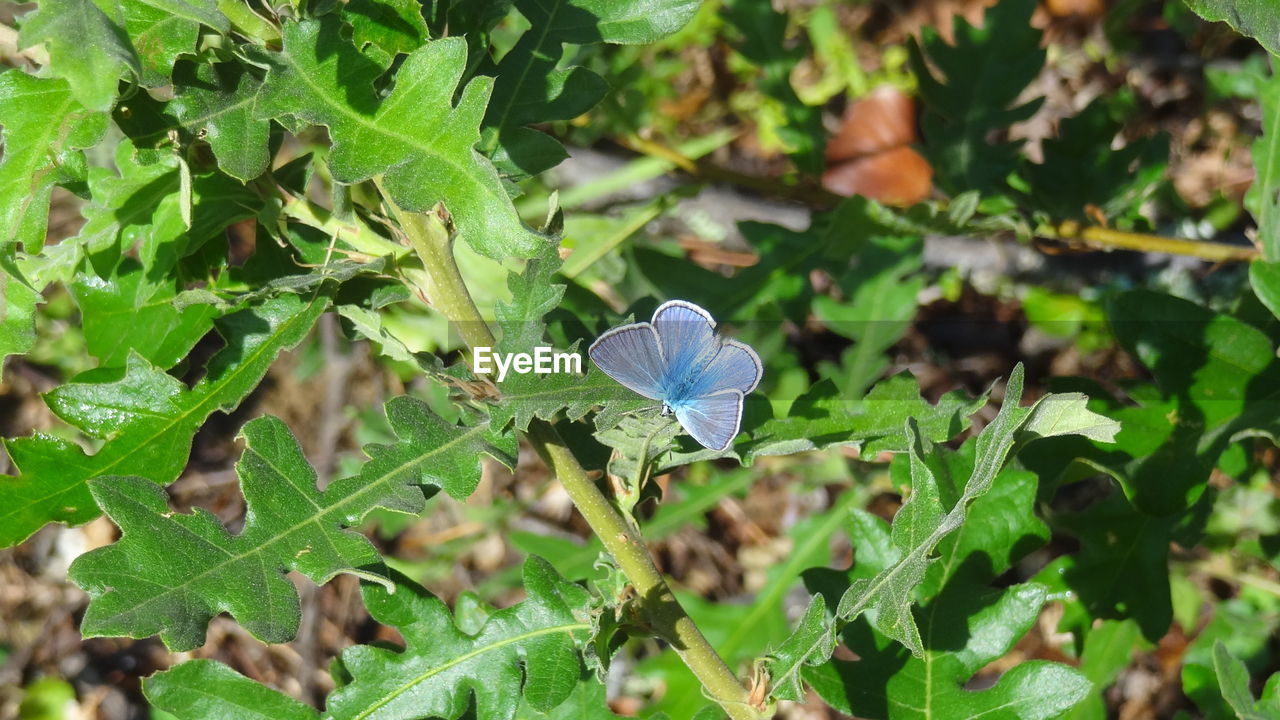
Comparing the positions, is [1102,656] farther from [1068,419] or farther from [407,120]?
[407,120]

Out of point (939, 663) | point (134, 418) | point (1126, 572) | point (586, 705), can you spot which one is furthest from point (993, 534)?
point (134, 418)

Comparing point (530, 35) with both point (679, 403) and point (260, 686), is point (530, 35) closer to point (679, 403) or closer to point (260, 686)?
point (679, 403)

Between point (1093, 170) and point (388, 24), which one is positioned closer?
point (388, 24)

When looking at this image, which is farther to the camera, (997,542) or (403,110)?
(997,542)

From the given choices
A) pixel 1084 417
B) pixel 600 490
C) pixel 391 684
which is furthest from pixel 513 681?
pixel 1084 417

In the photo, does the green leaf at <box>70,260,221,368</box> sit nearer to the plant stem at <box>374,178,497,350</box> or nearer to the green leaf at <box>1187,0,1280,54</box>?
the plant stem at <box>374,178,497,350</box>

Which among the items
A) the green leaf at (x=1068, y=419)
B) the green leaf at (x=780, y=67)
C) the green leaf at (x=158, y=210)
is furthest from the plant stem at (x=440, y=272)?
the green leaf at (x=780, y=67)

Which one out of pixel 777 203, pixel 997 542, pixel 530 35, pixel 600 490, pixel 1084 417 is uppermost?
pixel 530 35

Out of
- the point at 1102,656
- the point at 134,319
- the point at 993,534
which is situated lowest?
the point at 1102,656

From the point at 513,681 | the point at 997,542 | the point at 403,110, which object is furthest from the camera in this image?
the point at 997,542
